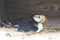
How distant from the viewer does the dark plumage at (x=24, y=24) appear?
10.2 ft

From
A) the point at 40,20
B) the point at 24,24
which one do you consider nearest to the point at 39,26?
the point at 40,20

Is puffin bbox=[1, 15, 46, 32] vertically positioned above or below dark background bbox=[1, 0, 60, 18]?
below

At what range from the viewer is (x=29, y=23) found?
3176 mm

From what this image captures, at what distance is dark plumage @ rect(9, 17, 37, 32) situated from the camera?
10.2 feet

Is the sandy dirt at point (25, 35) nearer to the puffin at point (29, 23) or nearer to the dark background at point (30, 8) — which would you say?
the puffin at point (29, 23)

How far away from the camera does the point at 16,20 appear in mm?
3248

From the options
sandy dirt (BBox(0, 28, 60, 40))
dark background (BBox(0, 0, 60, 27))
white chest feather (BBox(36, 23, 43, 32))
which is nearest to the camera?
sandy dirt (BBox(0, 28, 60, 40))

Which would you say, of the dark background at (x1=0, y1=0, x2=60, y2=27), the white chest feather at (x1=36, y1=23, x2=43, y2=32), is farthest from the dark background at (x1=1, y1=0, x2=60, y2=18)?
the white chest feather at (x1=36, y1=23, x2=43, y2=32)

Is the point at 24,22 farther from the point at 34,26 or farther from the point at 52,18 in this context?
the point at 52,18

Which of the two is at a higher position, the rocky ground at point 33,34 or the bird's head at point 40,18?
the bird's head at point 40,18

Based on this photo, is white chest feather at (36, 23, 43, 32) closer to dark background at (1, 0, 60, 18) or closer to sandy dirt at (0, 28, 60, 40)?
sandy dirt at (0, 28, 60, 40)

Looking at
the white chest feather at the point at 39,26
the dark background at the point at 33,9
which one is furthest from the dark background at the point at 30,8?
the white chest feather at the point at 39,26

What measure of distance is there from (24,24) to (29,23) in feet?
0.22

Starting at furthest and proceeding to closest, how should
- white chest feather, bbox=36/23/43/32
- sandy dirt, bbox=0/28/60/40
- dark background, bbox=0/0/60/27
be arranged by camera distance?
dark background, bbox=0/0/60/27 → white chest feather, bbox=36/23/43/32 → sandy dirt, bbox=0/28/60/40
